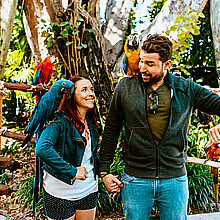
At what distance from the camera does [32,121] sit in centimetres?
126

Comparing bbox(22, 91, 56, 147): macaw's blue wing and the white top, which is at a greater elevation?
bbox(22, 91, 56, 147): macaw's blue wing

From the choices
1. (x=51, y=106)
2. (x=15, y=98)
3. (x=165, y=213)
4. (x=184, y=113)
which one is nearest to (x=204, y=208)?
(x=165, y=213)

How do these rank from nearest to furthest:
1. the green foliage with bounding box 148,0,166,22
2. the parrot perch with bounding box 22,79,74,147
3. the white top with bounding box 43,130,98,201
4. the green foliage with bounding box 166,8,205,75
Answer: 1. the white top with bounding box 43,130,98,201
2. the parrot perch with bounding box 22,79,74,147
3. the green foliage with bounding box 166,8,205,75
4. the green foliage with bounding box 148,0,166,22

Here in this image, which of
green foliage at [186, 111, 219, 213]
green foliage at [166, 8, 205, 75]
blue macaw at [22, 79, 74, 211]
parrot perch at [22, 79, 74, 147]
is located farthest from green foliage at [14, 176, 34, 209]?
green foliage at [166, 8, 205, 75]

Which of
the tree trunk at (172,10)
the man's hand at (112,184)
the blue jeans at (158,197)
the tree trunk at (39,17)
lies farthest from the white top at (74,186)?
the tree trunk at (172,10)

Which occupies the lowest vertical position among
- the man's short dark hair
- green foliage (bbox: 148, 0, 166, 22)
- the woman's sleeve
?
the woman's sleeve

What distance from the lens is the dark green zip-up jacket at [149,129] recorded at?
1036 millimetres

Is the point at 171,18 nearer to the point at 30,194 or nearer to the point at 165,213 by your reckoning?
the point at 165,213

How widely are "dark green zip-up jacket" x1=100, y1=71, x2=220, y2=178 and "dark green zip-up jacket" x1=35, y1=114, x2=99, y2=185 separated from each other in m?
0.17

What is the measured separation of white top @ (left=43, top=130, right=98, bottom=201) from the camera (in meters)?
1.10

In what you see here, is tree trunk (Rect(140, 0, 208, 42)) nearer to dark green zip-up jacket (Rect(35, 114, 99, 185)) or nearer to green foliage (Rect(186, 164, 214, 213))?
green foliage (Rect(186, 164, 214, 213))

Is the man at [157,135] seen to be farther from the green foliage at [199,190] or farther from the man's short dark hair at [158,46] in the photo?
the green foliage at [199,190]

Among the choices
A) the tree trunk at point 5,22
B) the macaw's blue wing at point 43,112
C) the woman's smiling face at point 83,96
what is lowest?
the macaw's blue wing at point 43,112

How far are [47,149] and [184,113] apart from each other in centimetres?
69
